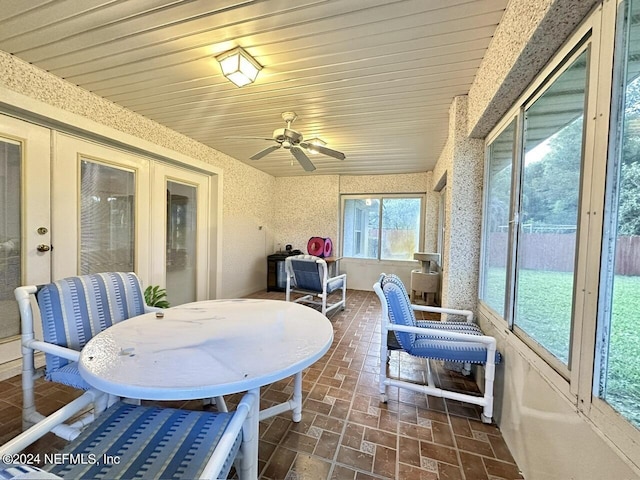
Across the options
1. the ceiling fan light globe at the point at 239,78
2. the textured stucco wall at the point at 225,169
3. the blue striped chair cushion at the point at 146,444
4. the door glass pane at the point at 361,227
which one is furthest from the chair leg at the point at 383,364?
the door glass pane at the point at 361,227

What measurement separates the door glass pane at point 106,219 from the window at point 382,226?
3.75m

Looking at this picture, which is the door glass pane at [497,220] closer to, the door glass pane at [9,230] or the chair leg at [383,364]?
the chair leg at [383,364]

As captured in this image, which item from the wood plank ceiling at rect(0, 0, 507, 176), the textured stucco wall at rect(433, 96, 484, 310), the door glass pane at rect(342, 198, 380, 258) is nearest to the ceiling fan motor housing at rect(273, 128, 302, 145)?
the wood plank ceiling at rect(0, 0, 507, 176)

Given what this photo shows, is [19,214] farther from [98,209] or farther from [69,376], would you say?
[69,376]

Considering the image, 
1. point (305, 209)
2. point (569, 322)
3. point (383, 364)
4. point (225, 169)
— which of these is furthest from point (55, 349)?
point (305, 209)

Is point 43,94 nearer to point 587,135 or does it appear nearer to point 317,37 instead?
point 317,37

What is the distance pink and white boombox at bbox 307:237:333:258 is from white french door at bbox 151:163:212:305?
188 centimetres

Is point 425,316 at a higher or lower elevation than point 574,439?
lower

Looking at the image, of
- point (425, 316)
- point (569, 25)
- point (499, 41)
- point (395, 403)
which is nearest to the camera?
point (569, 25)

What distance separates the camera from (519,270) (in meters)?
1.69

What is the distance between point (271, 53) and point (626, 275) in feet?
6.90

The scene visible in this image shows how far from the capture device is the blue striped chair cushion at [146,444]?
0.72 metres

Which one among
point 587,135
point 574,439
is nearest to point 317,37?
point 587,135

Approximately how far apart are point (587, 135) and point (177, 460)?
1772 millimetres
